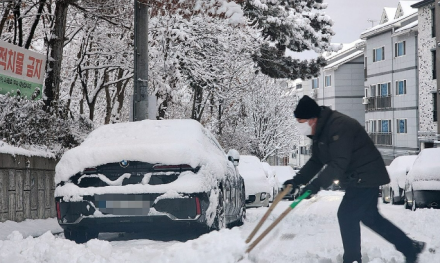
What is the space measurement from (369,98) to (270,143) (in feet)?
35.4

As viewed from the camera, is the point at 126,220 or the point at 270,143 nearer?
the point at 126,220

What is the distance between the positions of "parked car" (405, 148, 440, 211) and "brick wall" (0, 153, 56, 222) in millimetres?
7664

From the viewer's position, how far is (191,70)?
25.4 m

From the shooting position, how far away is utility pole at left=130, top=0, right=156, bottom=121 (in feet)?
48.6

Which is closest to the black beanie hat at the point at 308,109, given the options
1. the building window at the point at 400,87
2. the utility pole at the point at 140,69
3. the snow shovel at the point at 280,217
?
the snow shovel at the point at 280,217

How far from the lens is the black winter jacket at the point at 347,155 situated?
19.7 feet

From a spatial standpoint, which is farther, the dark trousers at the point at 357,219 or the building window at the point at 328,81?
the building window at the point at 328,81

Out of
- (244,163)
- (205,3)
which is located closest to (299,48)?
(244,163)

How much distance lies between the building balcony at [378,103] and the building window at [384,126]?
3.99 ft

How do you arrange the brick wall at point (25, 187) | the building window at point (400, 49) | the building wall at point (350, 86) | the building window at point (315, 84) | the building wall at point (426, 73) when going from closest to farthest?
the brick wall at point (25, 187) < the building wall at point (426, 73) < the building window at point (400, 49) < the building wall at point (350, 86) < the building window at point (315, 84)

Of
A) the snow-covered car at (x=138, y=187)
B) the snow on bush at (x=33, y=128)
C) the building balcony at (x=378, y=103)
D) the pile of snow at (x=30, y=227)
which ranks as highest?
the building balcony at (x=378, y=103)

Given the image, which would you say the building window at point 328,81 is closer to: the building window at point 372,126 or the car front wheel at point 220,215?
the building window at point 372,126

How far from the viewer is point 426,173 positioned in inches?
610

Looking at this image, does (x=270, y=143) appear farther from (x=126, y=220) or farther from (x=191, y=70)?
(x=126, y=220)
